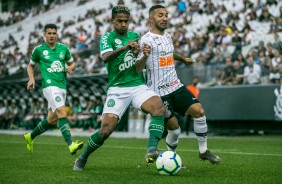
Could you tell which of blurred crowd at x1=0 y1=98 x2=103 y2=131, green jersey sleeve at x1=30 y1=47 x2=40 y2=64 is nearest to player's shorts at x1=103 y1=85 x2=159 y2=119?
green jersey sleeve at x1=30 y1=47 x2=40 y2=64

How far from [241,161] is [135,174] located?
2927 millimetres

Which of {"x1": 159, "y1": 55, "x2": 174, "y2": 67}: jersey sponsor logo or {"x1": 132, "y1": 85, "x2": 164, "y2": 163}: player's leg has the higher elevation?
{"x1": 159, "y1": 55, "x2": 174, "y2": 67}: jersey sponsor logo

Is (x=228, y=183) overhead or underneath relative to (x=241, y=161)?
overhead

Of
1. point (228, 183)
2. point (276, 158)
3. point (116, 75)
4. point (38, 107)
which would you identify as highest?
point (116, 75)

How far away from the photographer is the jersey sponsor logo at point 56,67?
43.9 feet

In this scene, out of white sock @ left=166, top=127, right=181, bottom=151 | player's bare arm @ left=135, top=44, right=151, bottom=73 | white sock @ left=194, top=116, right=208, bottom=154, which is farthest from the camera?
white sock @ left=166, top=127, right=181, bottom=151

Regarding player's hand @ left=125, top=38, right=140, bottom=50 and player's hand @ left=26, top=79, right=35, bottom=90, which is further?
player's hand @ left=26, top=79, right=35, bottom=90

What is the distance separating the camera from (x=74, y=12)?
5022cm

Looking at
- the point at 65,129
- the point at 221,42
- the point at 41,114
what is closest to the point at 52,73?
the point at 65,129

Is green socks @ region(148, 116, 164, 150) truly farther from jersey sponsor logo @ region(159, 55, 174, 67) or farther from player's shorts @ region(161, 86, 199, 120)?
jersey sponsor logo @ region(159, 55, 174, 67)

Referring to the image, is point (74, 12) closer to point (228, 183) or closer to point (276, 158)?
point (276, 158)

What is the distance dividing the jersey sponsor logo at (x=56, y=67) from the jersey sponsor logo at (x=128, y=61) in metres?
4.38

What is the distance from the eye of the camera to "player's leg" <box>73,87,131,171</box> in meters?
9.02

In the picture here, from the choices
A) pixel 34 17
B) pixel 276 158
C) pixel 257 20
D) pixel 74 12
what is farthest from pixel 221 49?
pixel 34 17
